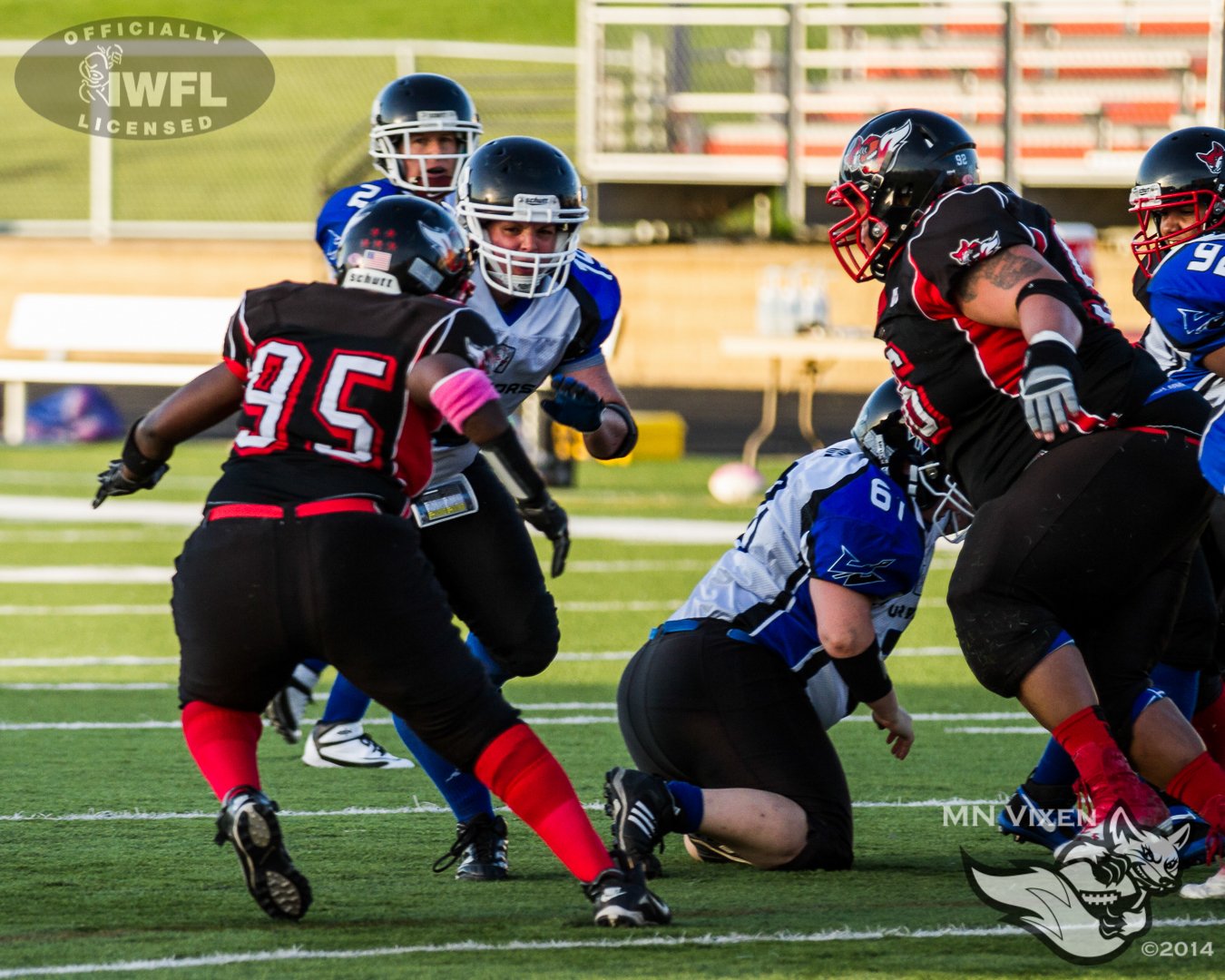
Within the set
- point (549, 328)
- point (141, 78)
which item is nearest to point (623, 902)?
point (549, 328)

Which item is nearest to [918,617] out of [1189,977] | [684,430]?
[1189,977]

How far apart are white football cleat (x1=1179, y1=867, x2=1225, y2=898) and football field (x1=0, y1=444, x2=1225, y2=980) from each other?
0.04 metres

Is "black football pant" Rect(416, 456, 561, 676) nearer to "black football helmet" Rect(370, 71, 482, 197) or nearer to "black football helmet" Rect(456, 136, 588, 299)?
"black football helmet" Rect(456, 136, 588, 299)

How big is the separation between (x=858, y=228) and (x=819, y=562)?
0.78 m

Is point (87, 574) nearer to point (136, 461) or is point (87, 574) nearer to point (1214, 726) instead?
point (136, 461)

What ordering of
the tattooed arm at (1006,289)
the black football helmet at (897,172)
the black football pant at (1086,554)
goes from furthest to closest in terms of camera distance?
the black football helmet at (897,172), the black football pant at (1086,554), the tattooed arm at (1006,289)

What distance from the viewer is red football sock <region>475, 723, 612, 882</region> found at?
319cm

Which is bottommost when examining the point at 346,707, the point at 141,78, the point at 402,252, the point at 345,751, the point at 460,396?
the point at 345,751

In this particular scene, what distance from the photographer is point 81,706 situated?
574 centimetres

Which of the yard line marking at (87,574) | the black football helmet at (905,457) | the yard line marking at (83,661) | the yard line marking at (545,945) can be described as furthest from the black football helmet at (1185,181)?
the yard line marking at (87,574)

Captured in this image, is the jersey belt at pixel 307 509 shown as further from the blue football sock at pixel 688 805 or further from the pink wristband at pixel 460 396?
the blue football sock at pixel 688 805

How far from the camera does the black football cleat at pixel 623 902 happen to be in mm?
3148

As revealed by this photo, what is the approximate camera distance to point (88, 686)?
6137 millimetres

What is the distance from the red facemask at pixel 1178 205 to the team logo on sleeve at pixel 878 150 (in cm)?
91
